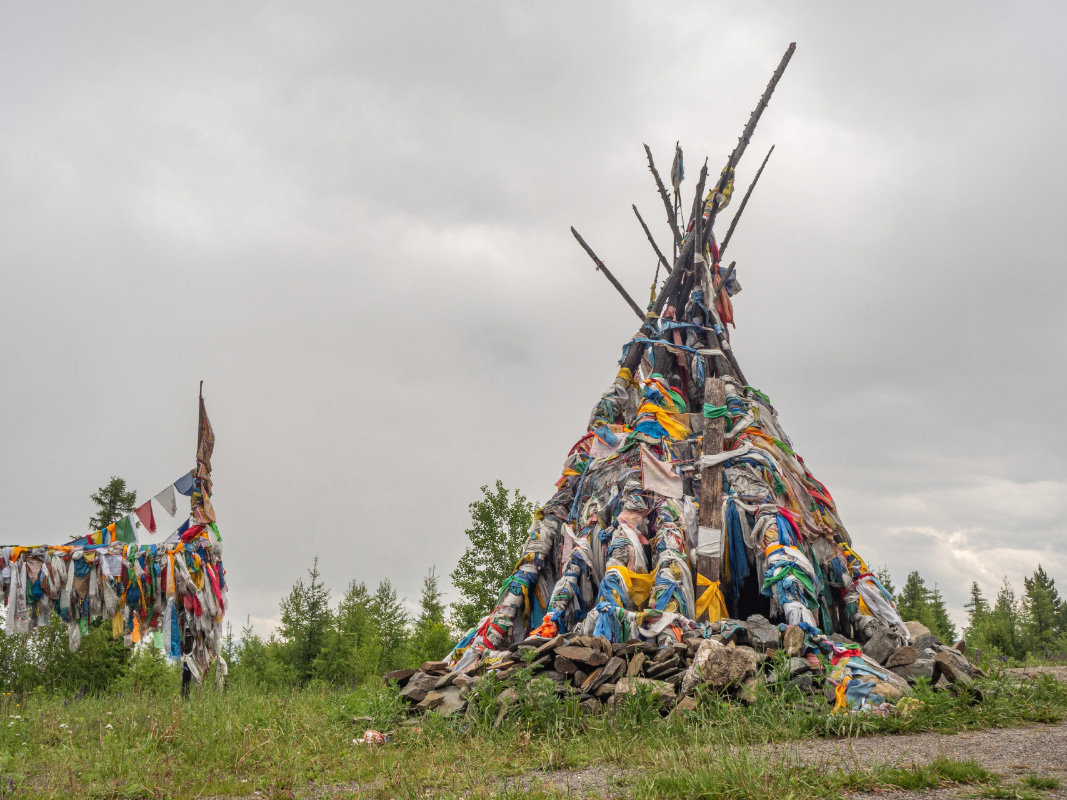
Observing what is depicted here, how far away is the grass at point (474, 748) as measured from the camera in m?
3.41

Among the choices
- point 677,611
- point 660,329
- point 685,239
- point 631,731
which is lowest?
point 631,731

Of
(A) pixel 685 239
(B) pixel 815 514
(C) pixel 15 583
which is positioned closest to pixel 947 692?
(B) pixel 815 514

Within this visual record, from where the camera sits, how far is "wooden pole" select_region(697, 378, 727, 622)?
25.6 ft

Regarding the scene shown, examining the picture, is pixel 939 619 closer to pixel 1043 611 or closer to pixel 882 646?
pixel 1043 611

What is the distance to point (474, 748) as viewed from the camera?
471 centimetres

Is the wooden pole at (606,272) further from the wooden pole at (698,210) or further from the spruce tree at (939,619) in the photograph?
the spruce tree at (939,619)

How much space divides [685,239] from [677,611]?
7239mm

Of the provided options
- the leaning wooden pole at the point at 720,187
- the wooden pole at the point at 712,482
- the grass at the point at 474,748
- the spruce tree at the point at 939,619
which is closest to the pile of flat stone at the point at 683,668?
the grass at the point at 474,748

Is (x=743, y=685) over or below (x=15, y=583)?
below

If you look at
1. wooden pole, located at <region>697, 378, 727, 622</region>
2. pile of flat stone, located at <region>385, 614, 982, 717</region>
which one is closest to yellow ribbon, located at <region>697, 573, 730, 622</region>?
wooden pole, located at <region>697, 378, 727, 622</region>

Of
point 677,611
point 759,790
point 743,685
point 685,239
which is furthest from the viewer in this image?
point 685,239

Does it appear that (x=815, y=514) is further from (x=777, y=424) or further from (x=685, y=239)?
(x=685, y=239)

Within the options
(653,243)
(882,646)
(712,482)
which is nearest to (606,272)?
(653,243)

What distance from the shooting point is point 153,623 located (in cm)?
1099
